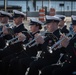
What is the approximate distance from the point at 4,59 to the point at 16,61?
36cm

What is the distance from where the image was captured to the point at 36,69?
625cm

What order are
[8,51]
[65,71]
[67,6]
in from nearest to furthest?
[65,71] → [8,51] → [67,6]


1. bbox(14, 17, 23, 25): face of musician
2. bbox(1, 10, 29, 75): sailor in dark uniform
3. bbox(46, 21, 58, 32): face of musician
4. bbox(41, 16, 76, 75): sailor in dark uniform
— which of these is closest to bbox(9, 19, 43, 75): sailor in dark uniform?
bbox(1, 10, 29, 75): sailor in dark uniform

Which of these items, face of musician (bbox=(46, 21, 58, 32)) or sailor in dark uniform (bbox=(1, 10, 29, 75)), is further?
sailor in dark uniform (bbox=(1, 10, 29, 75))

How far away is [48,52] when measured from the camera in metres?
6.22

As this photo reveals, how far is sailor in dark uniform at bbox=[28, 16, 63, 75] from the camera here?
20.4 feet

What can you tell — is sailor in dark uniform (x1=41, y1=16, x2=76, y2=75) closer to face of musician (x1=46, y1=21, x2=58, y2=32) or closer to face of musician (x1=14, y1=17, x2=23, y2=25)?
face of musician (x1=46, y1=21, x2=58, y2=32)

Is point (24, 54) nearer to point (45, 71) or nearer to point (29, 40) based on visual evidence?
point (29, 40)

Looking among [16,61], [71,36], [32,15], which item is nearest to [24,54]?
[16,61]

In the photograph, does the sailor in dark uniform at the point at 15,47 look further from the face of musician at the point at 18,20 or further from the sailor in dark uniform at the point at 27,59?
the sailor in dark uniform at the point at 27,59

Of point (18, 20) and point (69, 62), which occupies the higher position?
point (18, 20)

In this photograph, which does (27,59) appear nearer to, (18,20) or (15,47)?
(15,47)

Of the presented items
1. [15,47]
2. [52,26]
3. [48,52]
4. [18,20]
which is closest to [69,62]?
[48,52]

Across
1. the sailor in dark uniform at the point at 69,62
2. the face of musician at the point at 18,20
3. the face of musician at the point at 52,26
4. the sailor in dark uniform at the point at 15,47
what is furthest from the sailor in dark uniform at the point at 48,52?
the face of musician at the point at 18,20
